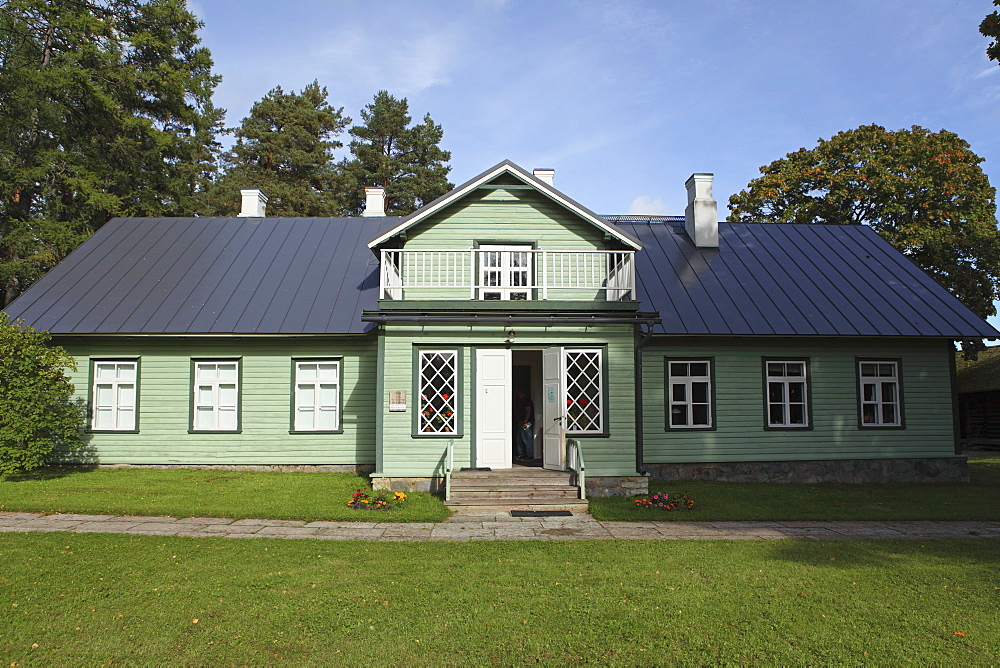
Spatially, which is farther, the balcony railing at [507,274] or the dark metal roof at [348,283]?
the dark metal roof at [348,283]

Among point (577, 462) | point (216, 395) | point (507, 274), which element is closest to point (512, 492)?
point (577, 462)

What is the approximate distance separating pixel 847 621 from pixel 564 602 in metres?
2.58

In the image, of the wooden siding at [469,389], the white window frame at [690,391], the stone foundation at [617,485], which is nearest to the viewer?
the stone foundation at [617,485]

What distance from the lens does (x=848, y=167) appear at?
29078 millimetres

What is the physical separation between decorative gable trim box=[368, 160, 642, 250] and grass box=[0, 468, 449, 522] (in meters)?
5.38

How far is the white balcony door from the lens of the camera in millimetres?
15055

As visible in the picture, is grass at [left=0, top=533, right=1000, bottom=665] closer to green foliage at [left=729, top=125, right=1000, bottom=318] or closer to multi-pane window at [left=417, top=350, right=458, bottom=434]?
multi-pane window at [left=417, top=350, right=458, bottom=434]

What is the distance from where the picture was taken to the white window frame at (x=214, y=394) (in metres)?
16.1

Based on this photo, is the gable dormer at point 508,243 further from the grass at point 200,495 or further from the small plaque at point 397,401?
the grass at point 200,495

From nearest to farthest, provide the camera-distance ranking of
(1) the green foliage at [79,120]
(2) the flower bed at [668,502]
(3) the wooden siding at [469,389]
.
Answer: (2) the flower bed at [668,502]
(3) the wooden siding at [469,389]
(1) the green foliage at [79,120]

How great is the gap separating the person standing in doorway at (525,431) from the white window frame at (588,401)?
2664 millimetres

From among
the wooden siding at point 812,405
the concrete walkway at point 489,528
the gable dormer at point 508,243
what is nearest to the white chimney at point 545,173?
the gable dormer at point 508,243

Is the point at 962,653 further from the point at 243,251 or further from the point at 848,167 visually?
the point at 848,167

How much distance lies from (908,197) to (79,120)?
32.5 metres
